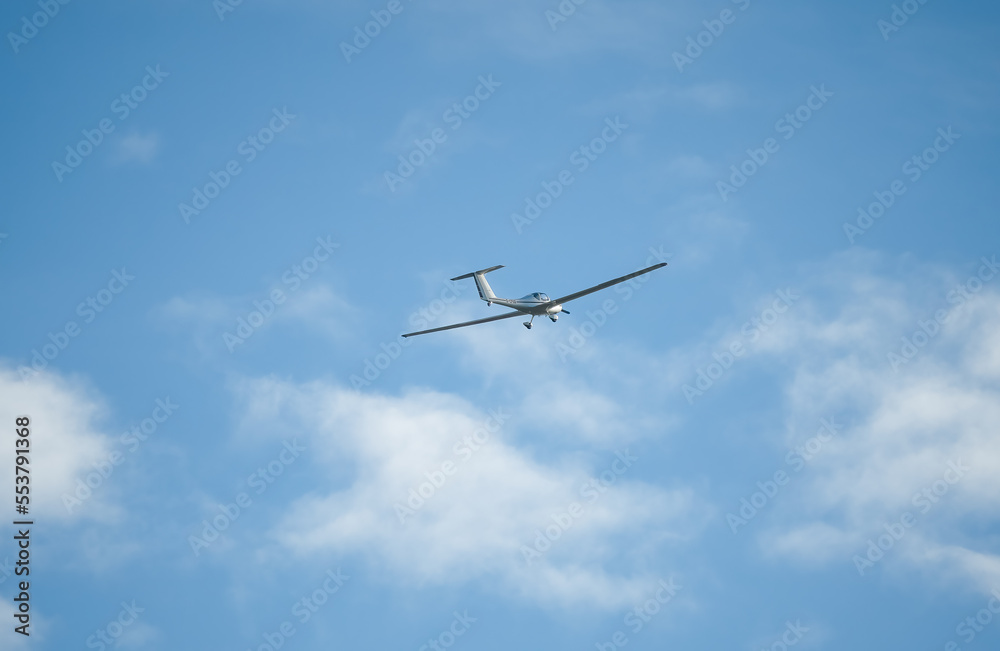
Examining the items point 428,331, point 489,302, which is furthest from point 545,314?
point 428,331

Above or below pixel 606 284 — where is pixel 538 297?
above

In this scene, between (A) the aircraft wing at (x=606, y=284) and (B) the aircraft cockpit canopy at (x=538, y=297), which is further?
(B) the aircraft cockpit canopy at (x=538, y=297)

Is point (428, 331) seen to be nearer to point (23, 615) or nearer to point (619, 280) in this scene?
point (619, 280)

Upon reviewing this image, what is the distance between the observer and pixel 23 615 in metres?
63.1

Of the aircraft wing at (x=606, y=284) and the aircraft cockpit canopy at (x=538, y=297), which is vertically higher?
the aircraft cockpit canopy at (x=538, y=297)

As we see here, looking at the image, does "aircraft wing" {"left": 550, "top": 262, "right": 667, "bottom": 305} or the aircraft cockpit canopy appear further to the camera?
the aircraft cockpit canopy

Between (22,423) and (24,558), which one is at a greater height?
(22,423)

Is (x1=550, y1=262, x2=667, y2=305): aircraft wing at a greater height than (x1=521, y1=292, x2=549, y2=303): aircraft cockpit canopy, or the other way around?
(x1=521, y1=292, x2=549, y2=303): aircraft cockpit canopy

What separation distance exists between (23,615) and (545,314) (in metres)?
45.7

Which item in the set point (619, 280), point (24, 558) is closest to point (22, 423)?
point (24, 558)

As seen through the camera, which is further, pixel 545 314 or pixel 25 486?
pixel 545 314

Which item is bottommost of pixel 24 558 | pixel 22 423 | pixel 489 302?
pixel 24 558

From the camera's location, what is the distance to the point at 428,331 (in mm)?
67875

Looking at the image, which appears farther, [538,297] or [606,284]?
[538,297]
